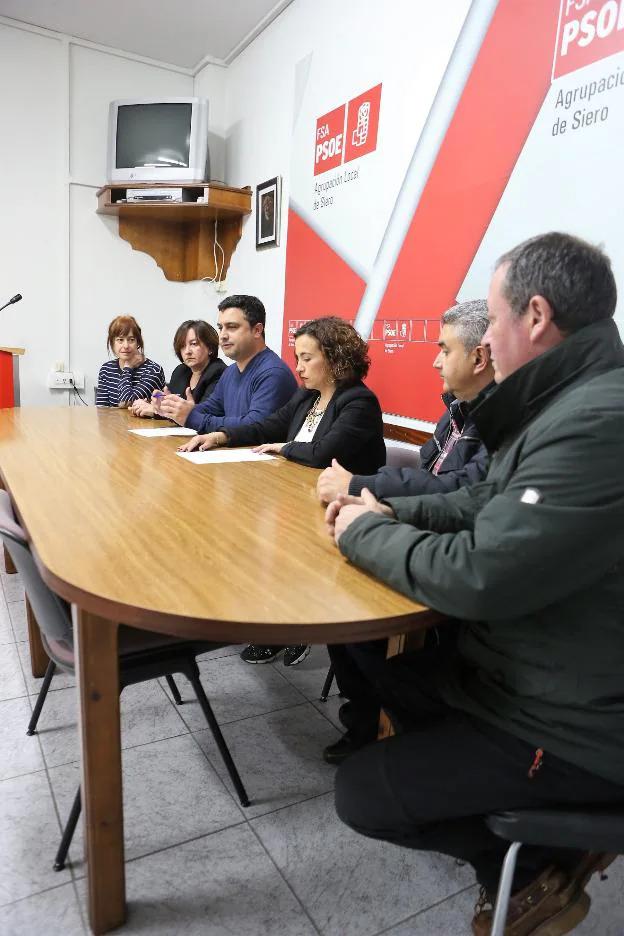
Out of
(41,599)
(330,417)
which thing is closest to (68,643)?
(41,599)

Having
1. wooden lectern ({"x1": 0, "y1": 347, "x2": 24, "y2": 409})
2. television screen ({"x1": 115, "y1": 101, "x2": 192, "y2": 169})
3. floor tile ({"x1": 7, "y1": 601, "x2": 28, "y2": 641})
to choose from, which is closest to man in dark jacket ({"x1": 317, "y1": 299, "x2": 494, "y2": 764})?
floor tile ({"x1": 7, "y1": 601, "x2": 28, "y2": 641})

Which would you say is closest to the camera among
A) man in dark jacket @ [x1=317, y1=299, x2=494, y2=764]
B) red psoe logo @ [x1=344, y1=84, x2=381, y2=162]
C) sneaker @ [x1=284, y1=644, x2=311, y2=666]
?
man in dark jacket @ [x1=317, y1=299, x2=494, y2=764]

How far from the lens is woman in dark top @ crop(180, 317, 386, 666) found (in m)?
2.12

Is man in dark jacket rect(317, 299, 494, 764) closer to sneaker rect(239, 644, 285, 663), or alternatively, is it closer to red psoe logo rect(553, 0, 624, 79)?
sneaker rect(239, 644, 285, 663)

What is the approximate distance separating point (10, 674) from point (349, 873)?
1.34 metres

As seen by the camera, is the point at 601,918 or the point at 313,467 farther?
the point at 313,467

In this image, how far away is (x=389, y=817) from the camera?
0.95m

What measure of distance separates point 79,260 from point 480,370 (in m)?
3.82

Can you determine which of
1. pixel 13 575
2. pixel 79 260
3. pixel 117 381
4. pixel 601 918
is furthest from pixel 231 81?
pixel 601 918

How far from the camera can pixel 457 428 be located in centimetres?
185

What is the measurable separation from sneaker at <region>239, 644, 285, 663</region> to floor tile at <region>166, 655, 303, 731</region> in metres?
0.03

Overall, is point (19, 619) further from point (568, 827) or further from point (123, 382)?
point (568, 827)

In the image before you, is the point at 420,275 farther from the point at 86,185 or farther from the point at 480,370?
the point at 86,185

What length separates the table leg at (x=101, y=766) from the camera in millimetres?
1033
